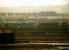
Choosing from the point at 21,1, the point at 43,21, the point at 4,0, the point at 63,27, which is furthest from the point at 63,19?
the point at 4,0

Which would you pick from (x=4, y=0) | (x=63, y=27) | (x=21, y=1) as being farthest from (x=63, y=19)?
(x=4, y=0)

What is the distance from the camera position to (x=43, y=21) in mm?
2359

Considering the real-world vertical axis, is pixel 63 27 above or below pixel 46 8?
below

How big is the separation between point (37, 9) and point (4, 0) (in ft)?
1.49

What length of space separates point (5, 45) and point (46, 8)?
28.1 inches

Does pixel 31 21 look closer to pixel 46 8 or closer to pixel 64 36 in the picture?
pixel 46 8

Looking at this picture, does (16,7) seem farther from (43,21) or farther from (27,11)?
(43,21)

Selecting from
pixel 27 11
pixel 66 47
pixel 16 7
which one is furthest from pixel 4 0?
pixel 66 47

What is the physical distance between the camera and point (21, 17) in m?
2.36

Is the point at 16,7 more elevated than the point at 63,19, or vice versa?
the point at 16,7

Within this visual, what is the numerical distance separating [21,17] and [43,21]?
0.29m

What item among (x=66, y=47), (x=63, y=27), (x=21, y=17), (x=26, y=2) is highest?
(x=26, y=2)

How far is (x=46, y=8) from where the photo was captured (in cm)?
238

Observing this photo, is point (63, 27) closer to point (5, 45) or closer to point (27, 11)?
point (27, 11)
